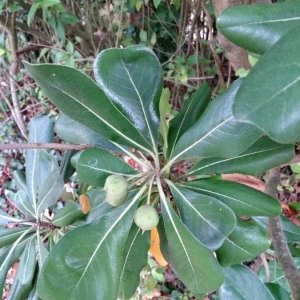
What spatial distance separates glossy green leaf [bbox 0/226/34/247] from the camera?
0.96 meters

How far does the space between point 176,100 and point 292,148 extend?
1.48 m

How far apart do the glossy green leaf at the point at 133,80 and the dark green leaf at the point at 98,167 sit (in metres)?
0.09

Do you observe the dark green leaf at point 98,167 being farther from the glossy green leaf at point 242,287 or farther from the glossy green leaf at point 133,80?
the glossy green leaf at point 242,287

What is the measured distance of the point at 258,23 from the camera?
46 cm

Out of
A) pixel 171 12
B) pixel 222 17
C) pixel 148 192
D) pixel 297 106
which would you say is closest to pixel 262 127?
pixel 297 106

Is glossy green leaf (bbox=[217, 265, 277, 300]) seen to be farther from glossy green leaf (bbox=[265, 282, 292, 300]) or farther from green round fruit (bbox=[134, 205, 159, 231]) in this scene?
green round fruit (bbox=[134, 205, 159, 231])

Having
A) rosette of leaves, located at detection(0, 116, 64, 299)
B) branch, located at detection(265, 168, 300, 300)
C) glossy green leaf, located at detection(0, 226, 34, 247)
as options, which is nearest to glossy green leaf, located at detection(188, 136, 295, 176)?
branch, located at detection(265, 168, 300, 300)

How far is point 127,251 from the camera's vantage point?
0.82 meters

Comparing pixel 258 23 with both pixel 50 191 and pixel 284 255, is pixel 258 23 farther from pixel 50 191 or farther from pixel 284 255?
pixel 50 191

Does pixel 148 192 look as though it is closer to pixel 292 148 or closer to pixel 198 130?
pixel 198 130

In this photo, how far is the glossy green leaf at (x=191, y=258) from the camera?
2.08 ft

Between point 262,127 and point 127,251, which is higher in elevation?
point 262,127

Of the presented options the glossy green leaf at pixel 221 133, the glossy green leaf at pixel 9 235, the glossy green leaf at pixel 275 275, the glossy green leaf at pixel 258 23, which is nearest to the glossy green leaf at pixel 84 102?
the glossy green leaf at pixel 221 133

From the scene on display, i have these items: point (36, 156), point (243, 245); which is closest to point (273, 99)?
point (243, 245)
